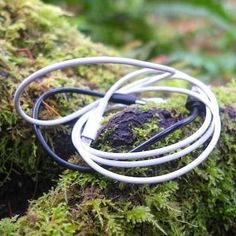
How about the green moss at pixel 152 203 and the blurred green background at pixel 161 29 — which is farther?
the blurred green background at pixel 161 29

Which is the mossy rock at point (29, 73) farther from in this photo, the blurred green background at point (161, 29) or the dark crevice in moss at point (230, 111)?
the blurred green background at point (161, 29)

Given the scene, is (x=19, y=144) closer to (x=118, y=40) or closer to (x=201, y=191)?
(x=201, y=191)

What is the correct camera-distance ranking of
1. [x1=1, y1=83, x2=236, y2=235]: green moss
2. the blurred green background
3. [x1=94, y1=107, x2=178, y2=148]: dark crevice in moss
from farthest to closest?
the blurred green background, [x1=94, y1=107, x2=178, y2=148]: dark crevice in moss, [x1=1, y1=83, x2=236, y2=235]: green moss

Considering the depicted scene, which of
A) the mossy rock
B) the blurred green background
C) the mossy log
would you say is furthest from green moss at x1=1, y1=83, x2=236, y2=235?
the blurred green background

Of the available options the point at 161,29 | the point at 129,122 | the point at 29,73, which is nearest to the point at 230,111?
the point at 129,122

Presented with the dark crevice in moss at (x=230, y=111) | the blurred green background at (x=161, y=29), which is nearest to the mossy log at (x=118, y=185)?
the dark crevice in moss at (x=230, y=111)

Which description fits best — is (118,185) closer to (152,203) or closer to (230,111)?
(152,203)

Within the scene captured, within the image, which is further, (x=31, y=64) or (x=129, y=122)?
(x=31, y=64)

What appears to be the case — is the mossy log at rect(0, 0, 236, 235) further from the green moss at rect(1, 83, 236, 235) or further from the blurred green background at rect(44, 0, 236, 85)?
the blurred green background at rect(44, 0, 236, 85)

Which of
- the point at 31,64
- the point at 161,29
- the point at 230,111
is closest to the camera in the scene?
the point at 230,111
